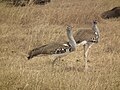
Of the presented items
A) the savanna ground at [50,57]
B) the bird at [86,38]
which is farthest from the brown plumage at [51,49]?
the bird at [86,38]

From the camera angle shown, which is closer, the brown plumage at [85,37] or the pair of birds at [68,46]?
the pair of birds at [68,46]

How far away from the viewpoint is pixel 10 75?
17.7ft

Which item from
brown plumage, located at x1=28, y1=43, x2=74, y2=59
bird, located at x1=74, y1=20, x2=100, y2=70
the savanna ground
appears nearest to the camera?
the savanna ground

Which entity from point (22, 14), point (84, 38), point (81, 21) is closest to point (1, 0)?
point (22, 14)

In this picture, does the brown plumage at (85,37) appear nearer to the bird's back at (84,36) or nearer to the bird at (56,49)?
the bird's back at (84,36)

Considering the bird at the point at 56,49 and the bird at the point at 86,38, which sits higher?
the bird at the point at 56,49

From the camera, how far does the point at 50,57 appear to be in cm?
783

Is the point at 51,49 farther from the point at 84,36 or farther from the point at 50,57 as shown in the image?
the point at 84,36

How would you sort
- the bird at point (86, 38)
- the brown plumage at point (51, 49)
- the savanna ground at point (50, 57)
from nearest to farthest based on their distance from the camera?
the savanna ground at point (50, 57), the brown plumage at point (51, 49), the bird at point (86, 38)

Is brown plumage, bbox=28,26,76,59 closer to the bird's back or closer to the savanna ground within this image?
the savanna ground

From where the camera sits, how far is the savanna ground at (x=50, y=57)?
547cm

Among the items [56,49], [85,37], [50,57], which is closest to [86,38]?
[85,37]

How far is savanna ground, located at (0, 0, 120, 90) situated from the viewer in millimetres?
5469

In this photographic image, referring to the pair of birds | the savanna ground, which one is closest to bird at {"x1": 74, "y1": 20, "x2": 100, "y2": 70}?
the pair of birds
